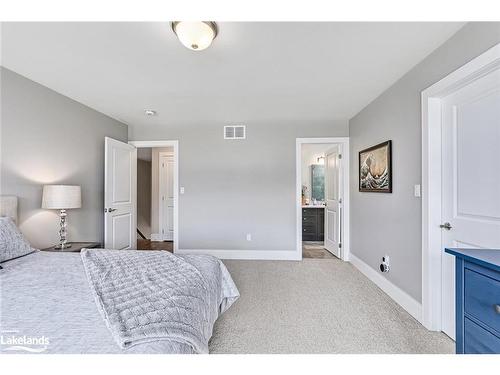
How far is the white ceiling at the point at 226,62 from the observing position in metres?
1.61

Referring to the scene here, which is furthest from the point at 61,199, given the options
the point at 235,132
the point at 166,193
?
the point at 166,193

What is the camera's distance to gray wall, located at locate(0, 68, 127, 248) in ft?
7.19

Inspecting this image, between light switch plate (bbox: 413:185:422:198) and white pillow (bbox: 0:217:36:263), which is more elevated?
light switch plate (bbox: 413:185:422:198)

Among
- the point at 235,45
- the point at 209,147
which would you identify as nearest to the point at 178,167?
the point at 209,147

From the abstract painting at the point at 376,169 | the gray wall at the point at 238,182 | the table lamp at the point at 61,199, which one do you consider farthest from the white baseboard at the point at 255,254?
the table lamp at the point at 61,199

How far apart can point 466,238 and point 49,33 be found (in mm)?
3310

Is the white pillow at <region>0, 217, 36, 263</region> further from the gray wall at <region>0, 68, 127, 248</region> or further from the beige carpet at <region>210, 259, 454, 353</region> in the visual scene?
the beige carpet at <region>210, 259, 454, 353</region>

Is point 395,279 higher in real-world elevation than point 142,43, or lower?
lower

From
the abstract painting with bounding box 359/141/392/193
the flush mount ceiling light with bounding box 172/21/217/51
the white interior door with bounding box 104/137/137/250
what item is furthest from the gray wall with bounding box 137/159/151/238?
the flush mount ceiling light with bounding box 172/21/217/51

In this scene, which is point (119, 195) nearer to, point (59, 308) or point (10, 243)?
point (10, 243)

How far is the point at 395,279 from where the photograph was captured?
2.42 metres

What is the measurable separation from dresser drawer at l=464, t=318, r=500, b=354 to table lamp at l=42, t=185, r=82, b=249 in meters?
3.26

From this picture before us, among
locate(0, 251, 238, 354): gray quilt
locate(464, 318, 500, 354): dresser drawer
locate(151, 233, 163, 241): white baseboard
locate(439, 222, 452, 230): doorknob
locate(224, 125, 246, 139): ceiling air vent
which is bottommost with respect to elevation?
locate(151, 233, 163, 241): white baseboard
